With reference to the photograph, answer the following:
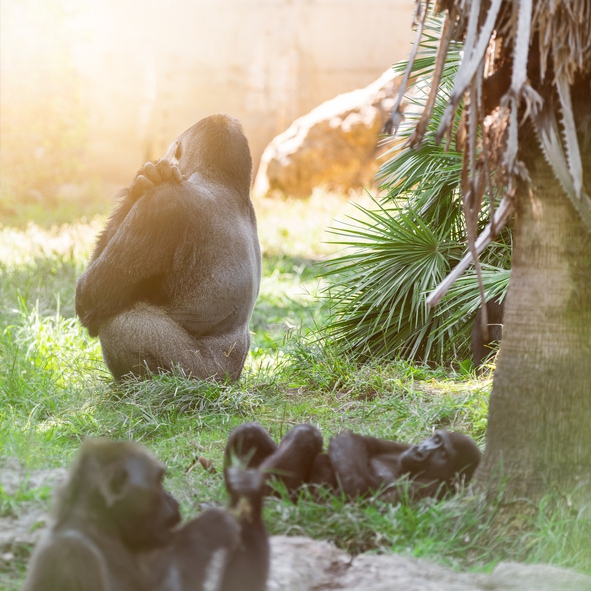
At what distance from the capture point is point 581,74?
2.48 m

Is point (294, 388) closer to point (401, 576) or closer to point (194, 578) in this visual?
point (401, 576)

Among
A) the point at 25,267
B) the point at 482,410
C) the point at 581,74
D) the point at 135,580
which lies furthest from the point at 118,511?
the point at 25,267

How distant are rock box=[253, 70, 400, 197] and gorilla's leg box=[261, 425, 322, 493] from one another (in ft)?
34.3

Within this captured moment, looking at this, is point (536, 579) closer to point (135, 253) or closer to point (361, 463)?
point (361, 463)

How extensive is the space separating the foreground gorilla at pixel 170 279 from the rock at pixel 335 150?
8.72 meters

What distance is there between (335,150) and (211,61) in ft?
13.1

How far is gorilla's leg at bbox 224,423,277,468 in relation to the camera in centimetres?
271

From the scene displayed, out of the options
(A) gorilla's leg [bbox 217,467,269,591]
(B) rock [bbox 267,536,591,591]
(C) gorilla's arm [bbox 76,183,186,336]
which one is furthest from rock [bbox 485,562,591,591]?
(C) gorilla's arm [bbox 76,183,186,336]

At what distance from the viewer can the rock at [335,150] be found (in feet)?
42.5

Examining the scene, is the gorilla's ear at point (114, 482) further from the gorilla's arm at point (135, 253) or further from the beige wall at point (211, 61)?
the beige wall at point (211, 61)

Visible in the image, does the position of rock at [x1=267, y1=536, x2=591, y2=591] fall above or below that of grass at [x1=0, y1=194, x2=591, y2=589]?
above

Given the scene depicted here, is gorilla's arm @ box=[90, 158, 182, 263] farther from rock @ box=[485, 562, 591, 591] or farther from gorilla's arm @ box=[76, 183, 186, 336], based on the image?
rock @ box=[485, 562, 591, 591]

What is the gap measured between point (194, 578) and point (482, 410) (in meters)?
2.30

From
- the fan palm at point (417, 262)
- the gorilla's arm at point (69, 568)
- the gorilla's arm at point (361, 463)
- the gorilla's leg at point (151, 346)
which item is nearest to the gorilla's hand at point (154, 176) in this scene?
the gorilla's leg at point (151, 346)
